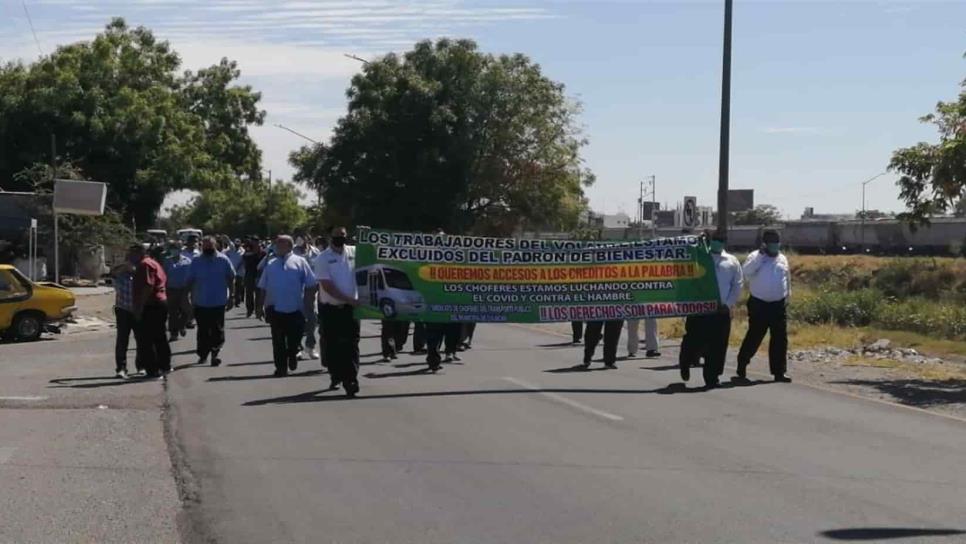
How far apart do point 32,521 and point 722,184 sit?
17828mm

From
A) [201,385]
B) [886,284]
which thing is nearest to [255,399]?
[201,385]

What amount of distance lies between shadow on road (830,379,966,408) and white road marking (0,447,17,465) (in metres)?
9.89

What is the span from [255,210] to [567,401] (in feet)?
236

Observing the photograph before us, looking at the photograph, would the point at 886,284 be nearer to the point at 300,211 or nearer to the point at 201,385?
the point at 201,385

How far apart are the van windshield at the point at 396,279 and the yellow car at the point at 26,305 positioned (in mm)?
11728

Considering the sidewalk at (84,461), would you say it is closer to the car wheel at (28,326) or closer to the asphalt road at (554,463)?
the asphalt road at (554,463)

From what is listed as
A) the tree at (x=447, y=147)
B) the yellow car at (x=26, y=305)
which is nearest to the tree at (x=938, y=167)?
the yellow car at (x=26, y=305)

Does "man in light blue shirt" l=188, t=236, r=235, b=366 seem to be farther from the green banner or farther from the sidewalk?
the green banner

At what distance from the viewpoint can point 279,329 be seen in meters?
16.2

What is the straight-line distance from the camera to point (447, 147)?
52719 millimetres

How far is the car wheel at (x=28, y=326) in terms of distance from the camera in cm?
2478

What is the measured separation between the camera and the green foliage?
81750 millimetres

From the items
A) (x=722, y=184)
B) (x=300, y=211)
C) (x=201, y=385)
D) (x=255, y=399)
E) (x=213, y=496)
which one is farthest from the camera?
(x=300, y=211)

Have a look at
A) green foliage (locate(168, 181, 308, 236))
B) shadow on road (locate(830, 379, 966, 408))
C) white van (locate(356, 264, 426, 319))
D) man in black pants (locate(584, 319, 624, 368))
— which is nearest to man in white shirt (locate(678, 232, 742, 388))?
man in black pants (locate(584, 319, 624, 368))
